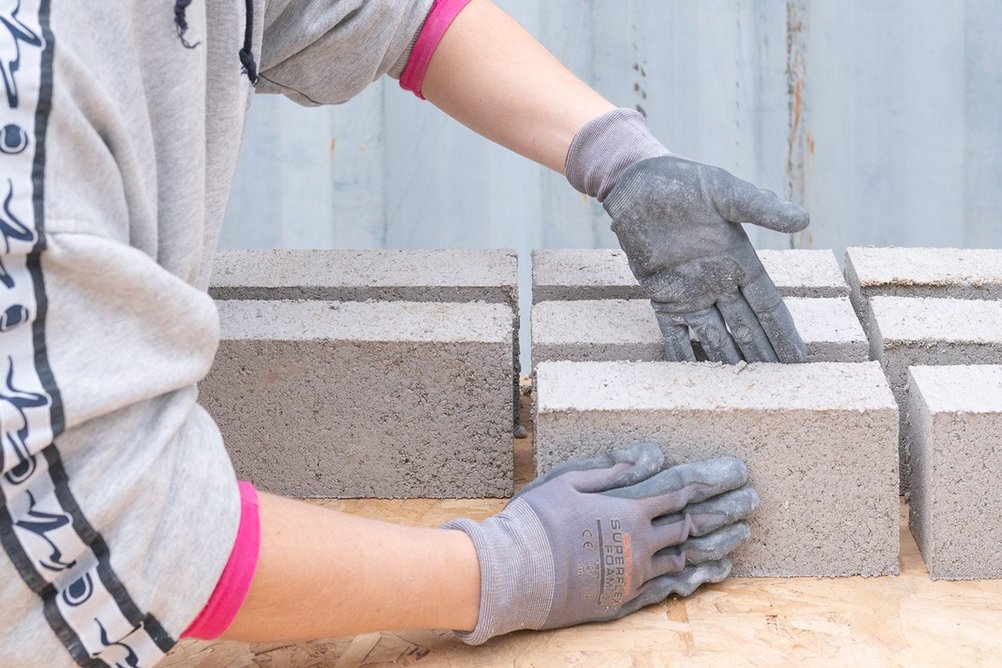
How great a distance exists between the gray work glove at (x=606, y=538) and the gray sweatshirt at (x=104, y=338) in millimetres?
478

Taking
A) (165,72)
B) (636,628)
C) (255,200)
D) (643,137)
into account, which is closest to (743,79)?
(643,137)

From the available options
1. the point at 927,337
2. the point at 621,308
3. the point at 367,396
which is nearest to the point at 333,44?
the point at 367,396

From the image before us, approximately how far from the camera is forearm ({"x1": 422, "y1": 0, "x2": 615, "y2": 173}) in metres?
2.14

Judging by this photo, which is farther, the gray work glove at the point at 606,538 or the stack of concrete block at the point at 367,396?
the stack of concrete block at the point at 367,396

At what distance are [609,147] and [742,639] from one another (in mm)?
982

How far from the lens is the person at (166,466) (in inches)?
46.1

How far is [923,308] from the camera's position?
87.7 inches

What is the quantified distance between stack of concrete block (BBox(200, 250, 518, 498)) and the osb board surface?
1.69 feet

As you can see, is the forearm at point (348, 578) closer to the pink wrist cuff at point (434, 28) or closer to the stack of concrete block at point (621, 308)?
the stack of concrete block at point (621, 308)

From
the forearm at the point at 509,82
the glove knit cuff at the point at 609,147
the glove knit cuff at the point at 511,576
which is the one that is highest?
the forearm at the point at 509,82

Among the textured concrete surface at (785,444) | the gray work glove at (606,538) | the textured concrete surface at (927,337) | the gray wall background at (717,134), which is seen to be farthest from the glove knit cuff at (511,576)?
the gray wall background at (717,134)

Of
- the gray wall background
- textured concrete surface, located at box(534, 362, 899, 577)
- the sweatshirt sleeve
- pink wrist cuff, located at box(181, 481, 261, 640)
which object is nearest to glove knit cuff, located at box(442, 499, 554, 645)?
textured concrete surface, located at box(534, 362, 899, 577)

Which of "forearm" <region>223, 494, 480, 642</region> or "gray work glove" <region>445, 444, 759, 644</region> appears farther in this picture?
"gray work glove" <region>445, 444, 759, 644</region>

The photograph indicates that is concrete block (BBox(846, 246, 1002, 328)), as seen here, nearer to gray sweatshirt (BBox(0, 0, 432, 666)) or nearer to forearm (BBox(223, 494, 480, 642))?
forearm (BBox(223, 494, 480, 642))
